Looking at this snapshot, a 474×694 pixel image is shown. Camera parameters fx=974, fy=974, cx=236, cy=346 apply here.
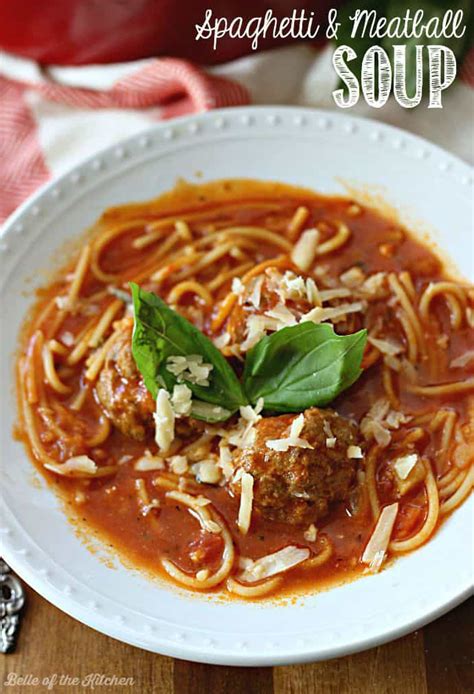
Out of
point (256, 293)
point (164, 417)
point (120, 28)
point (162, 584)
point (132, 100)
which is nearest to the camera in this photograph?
point (162, 584)

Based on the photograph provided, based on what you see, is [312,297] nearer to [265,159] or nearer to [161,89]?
[265,159]

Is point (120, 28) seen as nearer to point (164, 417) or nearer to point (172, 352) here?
point (172, 352)

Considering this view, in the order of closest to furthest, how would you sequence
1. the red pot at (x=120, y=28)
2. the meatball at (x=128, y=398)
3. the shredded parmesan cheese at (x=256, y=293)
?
the meatball at (x=128, y=398) → the shredded parmesan cheese at (x=256, y=293) → the red pot at (x=120, y=28)

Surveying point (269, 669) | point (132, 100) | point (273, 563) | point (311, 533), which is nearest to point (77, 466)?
point (273, 563)

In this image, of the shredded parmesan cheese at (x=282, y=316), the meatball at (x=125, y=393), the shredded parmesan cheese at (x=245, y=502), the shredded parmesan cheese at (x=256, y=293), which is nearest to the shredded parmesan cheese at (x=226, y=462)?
the shredded parmesan cheese at (x=245, y=502)

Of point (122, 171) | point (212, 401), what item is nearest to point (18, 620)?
point (212, 401)

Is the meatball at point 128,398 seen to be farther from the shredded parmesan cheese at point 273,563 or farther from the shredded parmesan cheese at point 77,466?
the shredded parmesan cheese at point 273,563
